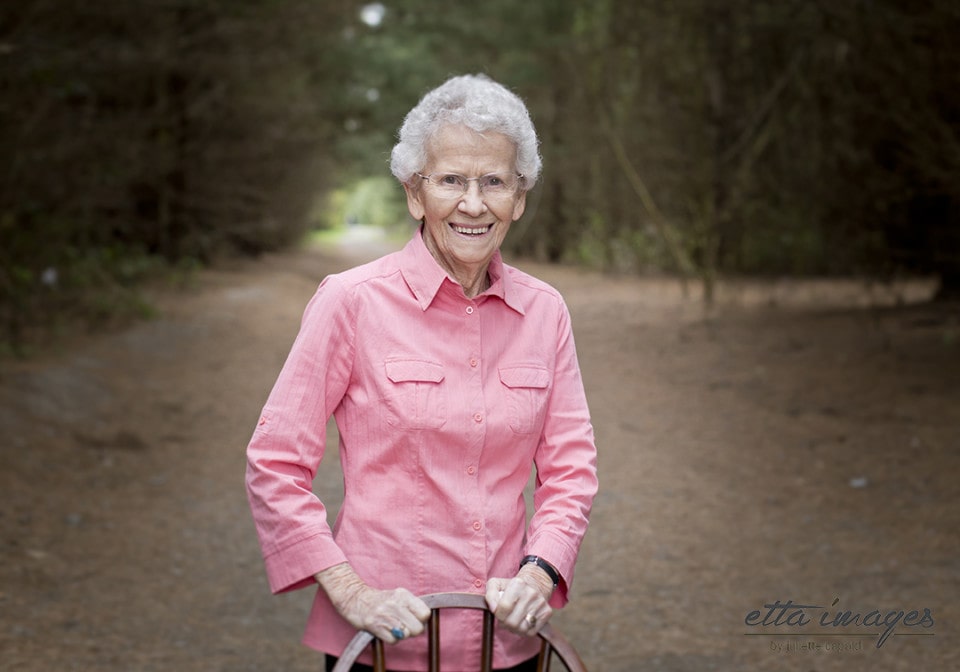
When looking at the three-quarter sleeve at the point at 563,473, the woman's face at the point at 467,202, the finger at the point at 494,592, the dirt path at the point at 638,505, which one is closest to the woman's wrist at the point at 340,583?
the finger at the point at 494,592

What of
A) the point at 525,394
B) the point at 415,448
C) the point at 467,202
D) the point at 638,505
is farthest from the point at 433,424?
the point at 638,505

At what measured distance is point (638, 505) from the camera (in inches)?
255

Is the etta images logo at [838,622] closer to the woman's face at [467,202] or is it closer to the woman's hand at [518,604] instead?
the woman's hand at [518,604]

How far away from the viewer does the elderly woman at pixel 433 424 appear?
6.70 feet

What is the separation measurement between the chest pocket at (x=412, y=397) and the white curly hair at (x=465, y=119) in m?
0.40

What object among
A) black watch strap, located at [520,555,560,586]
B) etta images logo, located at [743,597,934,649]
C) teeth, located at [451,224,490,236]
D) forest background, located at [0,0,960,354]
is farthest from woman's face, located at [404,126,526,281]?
etta images logo, located at [743,597,934,649]

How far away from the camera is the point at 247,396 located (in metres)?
9.83

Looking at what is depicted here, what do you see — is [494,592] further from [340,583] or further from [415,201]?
[415,201]

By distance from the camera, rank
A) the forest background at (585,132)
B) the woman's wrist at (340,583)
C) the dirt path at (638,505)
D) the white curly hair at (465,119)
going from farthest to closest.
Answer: the forest background at (585,132)
the dirt path at (638,505)
the white curly hair at (465,119)
the woman's wrist at (340,583)

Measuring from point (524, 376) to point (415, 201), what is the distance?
437 mm

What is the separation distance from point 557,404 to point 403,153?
604mm

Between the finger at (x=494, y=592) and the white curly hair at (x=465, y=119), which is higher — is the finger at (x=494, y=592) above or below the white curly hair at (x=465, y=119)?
below

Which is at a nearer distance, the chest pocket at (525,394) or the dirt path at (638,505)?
the chest pocket at (525,394)

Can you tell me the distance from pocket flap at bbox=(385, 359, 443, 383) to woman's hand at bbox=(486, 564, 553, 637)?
1.32 ft
